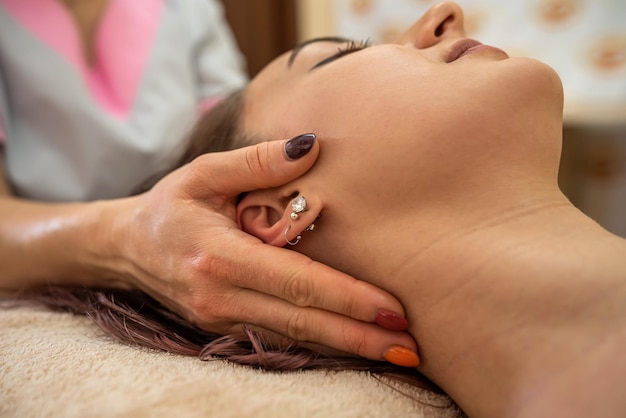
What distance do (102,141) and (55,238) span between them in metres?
0.37

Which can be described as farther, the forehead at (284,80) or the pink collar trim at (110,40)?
the pink collar trim at (110,40)

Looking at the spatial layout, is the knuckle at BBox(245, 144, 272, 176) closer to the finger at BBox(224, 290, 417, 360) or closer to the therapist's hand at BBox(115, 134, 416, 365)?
the therapist's hand at BBox(115, 134, 416, 365)

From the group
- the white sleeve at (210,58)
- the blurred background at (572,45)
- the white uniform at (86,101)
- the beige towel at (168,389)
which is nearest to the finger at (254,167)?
the beige towel at (168,389)

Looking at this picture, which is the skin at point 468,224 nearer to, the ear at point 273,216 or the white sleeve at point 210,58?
the ear at point 273,216

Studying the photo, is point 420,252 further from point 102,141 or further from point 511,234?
point 102,141

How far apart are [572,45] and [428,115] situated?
4.88 ft

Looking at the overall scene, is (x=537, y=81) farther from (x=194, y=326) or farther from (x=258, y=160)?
(x=194, y=326)

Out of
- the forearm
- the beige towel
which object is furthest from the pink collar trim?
the beige towel

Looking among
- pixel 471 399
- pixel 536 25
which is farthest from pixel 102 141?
pixel 536 25

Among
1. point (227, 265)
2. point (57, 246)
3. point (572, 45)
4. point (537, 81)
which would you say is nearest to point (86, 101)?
point (57, 246)

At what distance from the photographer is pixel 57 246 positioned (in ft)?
2.95

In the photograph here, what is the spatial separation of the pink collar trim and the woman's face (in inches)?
27.6

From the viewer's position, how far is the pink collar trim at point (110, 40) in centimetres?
121

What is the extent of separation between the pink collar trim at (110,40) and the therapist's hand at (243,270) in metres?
0.62
